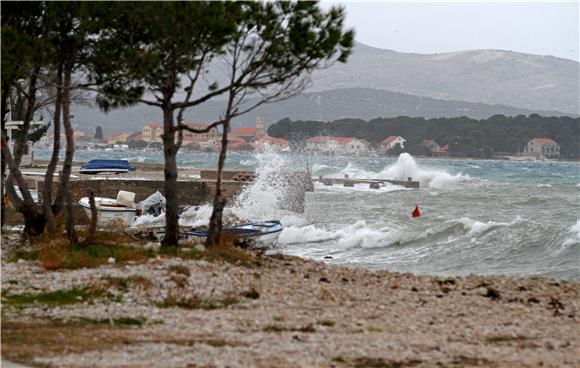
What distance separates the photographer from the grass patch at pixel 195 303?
1485 cm

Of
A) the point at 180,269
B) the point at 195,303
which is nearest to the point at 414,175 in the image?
the point at 180,269

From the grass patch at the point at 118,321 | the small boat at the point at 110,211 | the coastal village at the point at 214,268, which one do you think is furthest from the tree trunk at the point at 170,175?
the small boat at the point at 110,211

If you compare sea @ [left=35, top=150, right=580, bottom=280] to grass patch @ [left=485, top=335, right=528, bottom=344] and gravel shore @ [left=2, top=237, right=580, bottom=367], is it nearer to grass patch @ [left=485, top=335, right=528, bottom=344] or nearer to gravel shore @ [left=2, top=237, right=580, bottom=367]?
gravel shore @ [left=2, top=237, right=580, bottom=367]

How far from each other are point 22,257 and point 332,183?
68.5 m

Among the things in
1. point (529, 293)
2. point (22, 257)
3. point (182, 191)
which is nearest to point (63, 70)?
point (22, 257)

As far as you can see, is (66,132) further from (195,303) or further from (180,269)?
(195,303)

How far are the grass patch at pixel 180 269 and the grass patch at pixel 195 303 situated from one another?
1.67 meters

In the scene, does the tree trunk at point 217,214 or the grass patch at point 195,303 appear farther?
the tree trunk at point 217,214

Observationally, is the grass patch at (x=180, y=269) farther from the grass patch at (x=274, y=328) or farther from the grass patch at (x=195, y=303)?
the grass patch at (x=274, y=328)

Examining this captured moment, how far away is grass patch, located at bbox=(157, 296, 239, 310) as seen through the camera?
585 inches

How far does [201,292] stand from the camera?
1585 centimetres

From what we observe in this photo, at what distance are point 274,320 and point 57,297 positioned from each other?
3170mm

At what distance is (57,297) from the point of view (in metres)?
15.1

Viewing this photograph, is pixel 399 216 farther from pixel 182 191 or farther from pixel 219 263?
pixel 219 263
